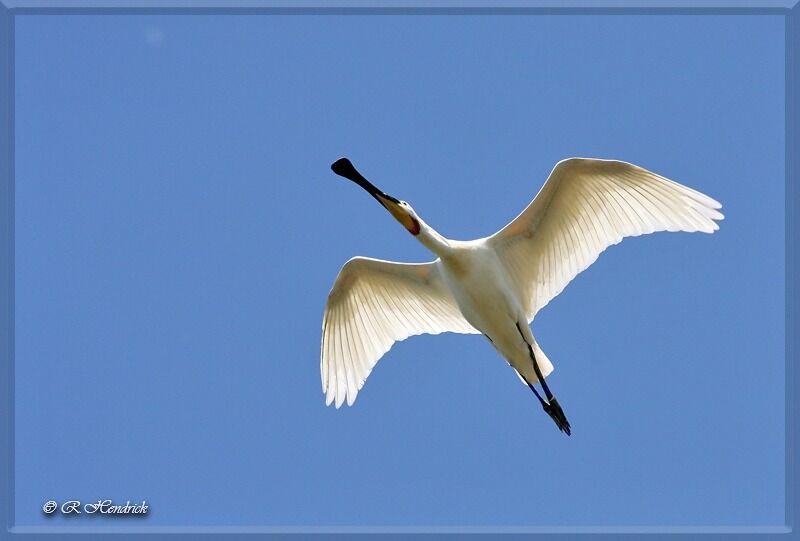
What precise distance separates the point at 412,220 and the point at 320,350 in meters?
2.06

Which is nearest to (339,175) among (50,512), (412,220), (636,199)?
(412,220)

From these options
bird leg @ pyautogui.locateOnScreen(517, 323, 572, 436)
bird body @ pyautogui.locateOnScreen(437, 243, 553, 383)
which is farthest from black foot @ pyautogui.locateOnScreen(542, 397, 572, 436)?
bird body @ pyautogui.locateOnScreen(437, 243, 553, 383)

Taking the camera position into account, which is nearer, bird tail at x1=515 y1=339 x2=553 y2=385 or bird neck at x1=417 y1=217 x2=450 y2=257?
bird neck at x1=417 y1=217 x2=450 y2=257

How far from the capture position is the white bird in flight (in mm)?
10609

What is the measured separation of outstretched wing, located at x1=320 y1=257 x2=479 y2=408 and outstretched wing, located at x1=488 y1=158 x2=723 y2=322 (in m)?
0.97

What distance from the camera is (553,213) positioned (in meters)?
10.9

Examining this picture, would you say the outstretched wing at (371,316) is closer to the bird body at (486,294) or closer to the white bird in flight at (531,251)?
the white bird in flight at (531,251)

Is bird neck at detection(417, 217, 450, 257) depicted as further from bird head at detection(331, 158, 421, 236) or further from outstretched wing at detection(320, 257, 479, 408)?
outstretched wing at detection(320, 257, 479, 408)

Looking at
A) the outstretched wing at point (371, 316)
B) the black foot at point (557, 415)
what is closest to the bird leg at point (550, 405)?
the black foot at point (557, 415)

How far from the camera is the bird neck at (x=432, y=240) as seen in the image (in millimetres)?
10602

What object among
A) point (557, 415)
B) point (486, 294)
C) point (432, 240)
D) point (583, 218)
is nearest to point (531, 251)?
point (583, 218)

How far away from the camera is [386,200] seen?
1113 cm

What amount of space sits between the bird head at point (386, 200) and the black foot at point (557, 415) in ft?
7.37

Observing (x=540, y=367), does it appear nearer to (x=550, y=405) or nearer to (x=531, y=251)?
(x=550, y=405)
